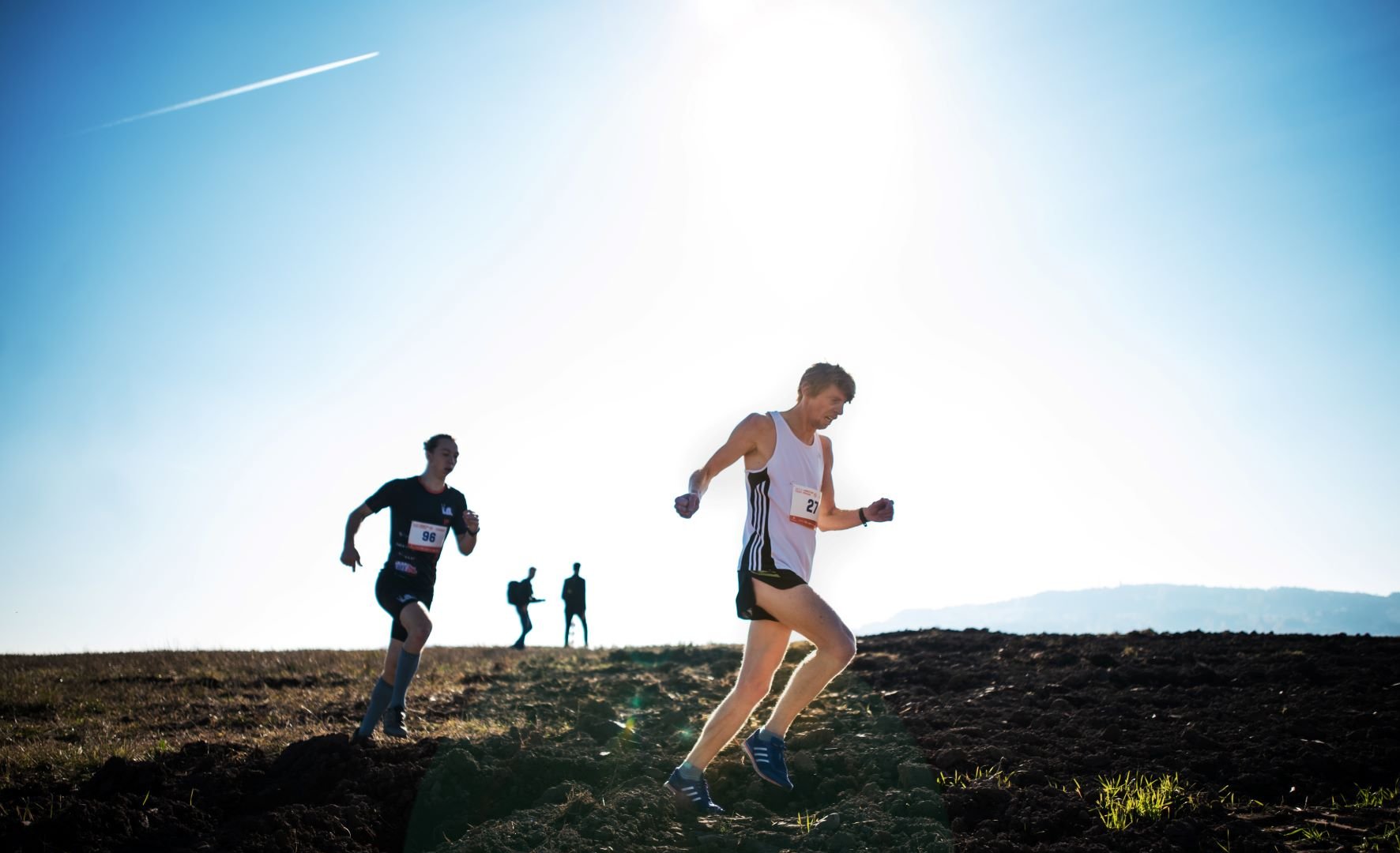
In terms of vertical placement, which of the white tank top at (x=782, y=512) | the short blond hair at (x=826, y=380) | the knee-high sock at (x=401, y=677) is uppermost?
the short blond hair at (x=826, y=380)

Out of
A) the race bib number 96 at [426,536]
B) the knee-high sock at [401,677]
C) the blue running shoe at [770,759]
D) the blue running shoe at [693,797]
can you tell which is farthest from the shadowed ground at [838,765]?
the race bib number 96 at [426,536]

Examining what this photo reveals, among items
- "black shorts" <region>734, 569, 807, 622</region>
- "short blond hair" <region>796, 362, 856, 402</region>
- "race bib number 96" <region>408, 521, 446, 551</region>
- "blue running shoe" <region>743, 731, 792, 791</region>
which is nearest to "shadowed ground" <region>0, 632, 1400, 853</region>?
"blue running shoe" <region>743, 731, 792, 791</region>

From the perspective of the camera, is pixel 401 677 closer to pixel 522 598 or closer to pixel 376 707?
pixel 376 707

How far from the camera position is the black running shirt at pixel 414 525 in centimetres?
643

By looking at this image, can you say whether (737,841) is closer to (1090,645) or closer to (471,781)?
(471,781)

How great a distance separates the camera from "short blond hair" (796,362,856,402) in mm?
4738

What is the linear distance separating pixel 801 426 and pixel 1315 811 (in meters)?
2.98

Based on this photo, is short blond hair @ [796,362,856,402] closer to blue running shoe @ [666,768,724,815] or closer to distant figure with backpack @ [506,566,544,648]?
blue running shoe @ [666,768,724,815]

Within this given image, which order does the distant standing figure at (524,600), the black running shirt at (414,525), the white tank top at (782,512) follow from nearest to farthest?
1. the white tank top at (782,512)
2. the black running shirt at (414,525)
3. the distant standing figure at (524,600)

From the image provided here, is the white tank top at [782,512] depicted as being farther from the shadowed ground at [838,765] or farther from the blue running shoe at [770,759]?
the shadowed ground at [838,765]

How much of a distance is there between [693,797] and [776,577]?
3.72 ft

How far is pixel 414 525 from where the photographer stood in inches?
255

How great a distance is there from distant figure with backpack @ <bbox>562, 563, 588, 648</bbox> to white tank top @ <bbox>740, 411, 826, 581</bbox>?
566 inches

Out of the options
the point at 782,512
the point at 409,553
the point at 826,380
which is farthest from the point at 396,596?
the point at 826,380
